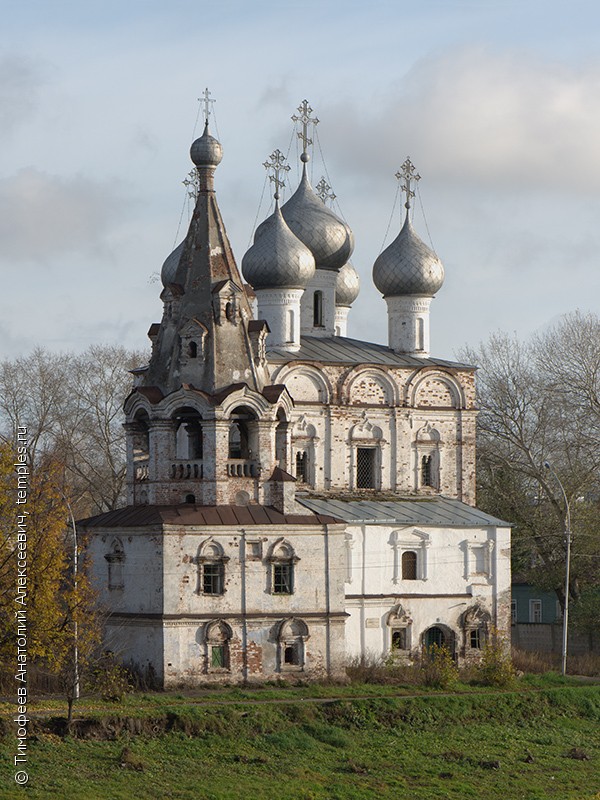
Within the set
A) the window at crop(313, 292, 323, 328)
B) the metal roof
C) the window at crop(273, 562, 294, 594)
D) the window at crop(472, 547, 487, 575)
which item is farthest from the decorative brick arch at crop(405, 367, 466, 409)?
the window at crop(273, 562, 294, 594)

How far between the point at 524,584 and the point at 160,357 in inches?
671

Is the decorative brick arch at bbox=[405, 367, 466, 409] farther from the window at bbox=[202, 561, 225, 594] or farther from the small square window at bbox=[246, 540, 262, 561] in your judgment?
the window at bbox=[202, 561, 225, 594]

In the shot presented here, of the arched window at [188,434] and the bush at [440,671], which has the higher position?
the arched window at [188,434]

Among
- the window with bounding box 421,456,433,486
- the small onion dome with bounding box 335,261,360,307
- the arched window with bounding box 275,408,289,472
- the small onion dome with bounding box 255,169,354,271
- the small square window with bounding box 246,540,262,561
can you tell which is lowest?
the small square window with bounding box 246,540,262,561

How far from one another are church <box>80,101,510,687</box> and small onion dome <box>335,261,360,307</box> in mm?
1381

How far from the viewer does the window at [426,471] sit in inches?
1550

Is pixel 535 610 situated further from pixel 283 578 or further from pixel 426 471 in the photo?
pixel 283 578

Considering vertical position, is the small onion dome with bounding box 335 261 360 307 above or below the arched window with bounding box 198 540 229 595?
above

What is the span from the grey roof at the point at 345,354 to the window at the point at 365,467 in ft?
6.71

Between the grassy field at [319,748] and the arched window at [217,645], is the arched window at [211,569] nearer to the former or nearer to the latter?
the arched window at [217,645]

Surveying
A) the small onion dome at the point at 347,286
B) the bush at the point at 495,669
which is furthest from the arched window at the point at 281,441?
the small onion dome at the point at 347,286

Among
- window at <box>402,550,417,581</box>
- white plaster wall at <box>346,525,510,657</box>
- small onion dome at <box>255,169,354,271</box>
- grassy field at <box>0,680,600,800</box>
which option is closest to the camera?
grassy field at <box>0,680,600,800</box>

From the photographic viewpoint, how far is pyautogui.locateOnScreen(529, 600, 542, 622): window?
47812mm

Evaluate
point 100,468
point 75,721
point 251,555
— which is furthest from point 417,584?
point 100,468
